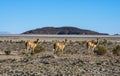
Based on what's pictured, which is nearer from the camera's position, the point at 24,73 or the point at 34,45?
the point at 24,73

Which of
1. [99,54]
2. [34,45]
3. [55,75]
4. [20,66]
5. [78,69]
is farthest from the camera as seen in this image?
[34,45]

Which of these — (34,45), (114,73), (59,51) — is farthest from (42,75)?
(34,45)

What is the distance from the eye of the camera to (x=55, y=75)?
19.7 meters

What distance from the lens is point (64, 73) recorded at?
20.2 meters

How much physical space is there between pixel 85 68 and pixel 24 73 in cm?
353

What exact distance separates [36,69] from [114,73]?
4226 mm

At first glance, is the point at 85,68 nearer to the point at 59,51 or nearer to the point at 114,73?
the point at 114,73

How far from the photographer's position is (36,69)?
864 inches

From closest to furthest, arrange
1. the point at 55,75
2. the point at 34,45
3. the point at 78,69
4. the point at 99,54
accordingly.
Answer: the point at 55,75 < the point at 78,69 < the point at 99,54 < the point at 34,45

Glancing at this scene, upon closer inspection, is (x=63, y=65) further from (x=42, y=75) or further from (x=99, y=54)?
(x=99, y=54)

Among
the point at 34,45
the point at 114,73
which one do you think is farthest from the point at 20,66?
Result: the point at 34,45

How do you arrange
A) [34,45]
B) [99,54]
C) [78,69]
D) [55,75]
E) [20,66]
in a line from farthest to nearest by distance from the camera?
[34,45] → [99,54] → [20,66] → [78,69] → [55,75]

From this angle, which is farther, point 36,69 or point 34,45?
point 34,45

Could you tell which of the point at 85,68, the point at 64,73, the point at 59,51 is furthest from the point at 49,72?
the point at 59,51
